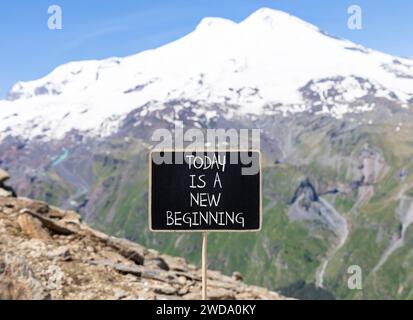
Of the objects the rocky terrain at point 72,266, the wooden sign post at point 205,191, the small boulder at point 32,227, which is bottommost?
the rocky terrain at point 72,266

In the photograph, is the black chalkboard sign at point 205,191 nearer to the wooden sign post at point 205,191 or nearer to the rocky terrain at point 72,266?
the wooden sign post at point 205,191

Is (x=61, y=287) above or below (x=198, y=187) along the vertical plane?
below

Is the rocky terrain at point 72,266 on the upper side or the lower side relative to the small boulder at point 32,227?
lower

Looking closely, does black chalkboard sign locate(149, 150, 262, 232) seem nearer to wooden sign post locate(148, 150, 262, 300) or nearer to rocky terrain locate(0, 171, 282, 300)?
wooden sign post locate(148, 150, 262, 300)

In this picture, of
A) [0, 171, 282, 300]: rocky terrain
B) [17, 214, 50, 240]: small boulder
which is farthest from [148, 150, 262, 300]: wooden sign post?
[17, 214, 50, 240]: small boulder

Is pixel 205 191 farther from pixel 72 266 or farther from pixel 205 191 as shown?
pixel 72 266

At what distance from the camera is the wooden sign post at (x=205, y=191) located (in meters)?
14.1

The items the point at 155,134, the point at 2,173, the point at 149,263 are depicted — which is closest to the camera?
the point at 155,134

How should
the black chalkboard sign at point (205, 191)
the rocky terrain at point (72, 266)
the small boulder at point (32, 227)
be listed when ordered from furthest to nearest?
1. the small boulder at point (32, 227)
2. the rocky terrain at point (72, 266)
3. the black chalkboard sign at point (205, 191)

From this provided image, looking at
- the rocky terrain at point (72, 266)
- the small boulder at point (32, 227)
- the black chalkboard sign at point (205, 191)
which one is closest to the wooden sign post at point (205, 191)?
the black chalkboard sign at point (205, 191)
